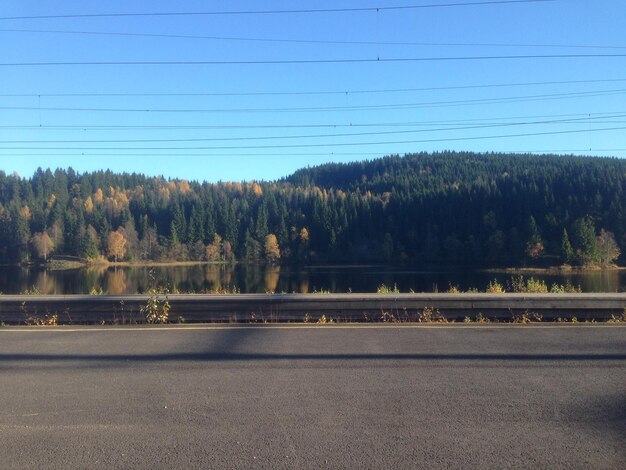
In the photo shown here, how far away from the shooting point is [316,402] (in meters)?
5.98

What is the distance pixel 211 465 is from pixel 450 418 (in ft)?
8.09

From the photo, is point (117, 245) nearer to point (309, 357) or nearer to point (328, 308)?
point (328, 308)

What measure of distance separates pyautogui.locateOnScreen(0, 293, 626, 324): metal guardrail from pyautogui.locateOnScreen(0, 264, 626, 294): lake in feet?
33.7

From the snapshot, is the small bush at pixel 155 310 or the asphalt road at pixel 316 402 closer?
the asphalt road at pixel 316 402

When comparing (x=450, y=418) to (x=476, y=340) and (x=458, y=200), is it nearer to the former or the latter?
(x=476, y=340)

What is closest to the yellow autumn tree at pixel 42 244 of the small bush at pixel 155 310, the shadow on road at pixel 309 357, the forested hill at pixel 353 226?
the forested hill at pixel 353 226

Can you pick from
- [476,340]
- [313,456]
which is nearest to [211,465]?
[313,456]

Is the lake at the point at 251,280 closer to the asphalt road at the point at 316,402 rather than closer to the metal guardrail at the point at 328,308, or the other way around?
the metal guardrail at the point at 328,308

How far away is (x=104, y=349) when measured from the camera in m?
8.89

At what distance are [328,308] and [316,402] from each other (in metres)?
6.18

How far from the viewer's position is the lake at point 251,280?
2631 cm

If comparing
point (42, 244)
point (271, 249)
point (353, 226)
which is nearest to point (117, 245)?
point (42, 244)

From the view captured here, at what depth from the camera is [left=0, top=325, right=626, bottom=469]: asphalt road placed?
15.2 ft

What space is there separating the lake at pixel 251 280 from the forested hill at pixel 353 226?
10.2 ft
